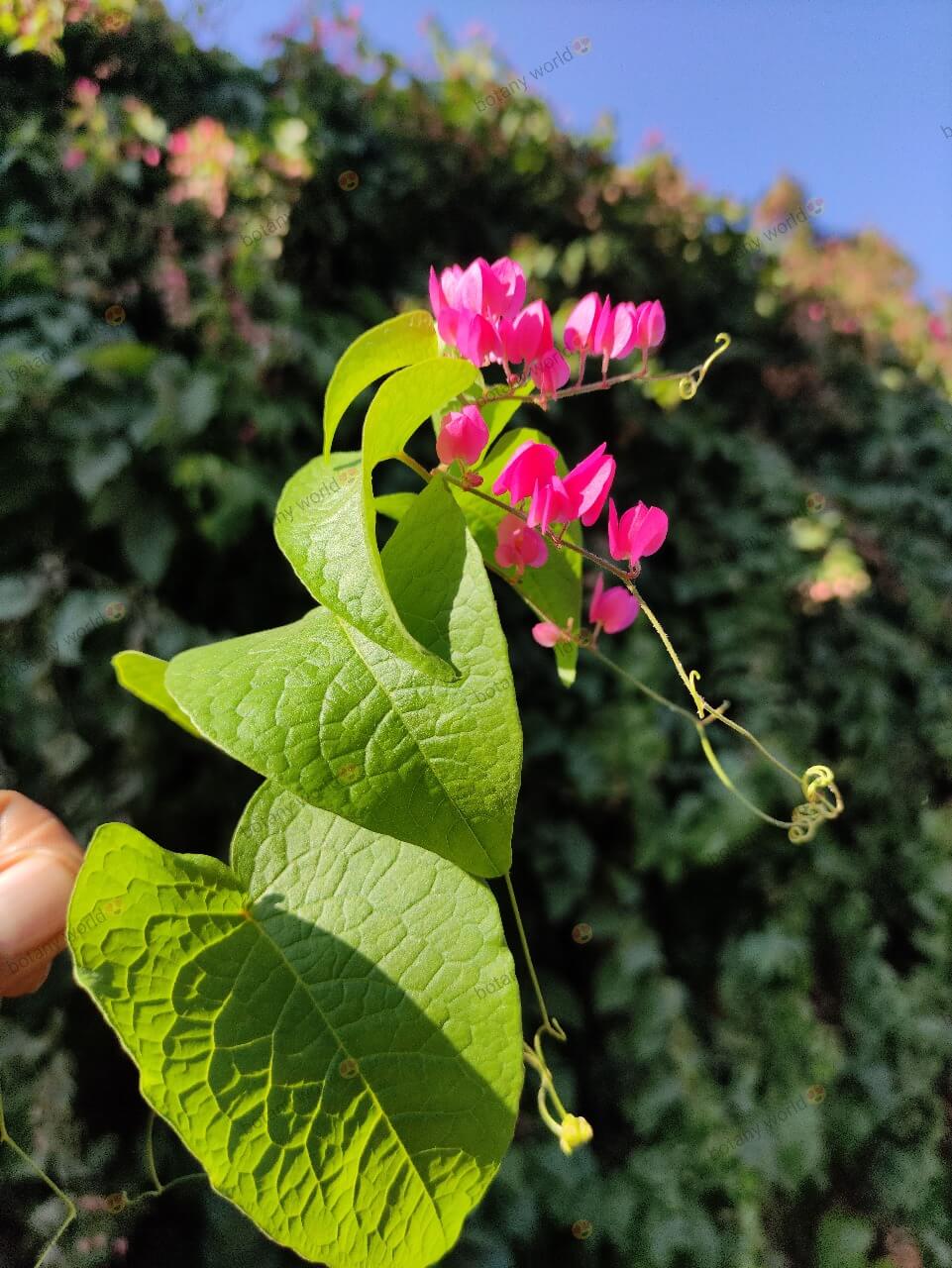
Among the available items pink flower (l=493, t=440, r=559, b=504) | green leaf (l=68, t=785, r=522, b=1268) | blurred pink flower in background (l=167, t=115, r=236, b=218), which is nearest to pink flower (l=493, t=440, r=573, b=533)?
pink flower (l=493, t=440, r=559, b=504)

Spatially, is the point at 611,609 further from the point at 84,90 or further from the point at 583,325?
the point at 84,90

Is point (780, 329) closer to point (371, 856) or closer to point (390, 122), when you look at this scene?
point (390, 122)

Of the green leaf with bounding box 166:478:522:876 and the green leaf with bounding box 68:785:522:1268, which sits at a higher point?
the green leaf with bounding box 166:478:522:876

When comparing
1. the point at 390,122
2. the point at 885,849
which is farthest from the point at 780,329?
the point at 885,849

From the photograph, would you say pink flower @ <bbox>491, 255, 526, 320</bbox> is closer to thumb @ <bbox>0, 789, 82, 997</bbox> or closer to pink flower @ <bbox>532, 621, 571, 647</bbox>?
pink flower @ <bbox>532, 621, 571, 647</bbox>

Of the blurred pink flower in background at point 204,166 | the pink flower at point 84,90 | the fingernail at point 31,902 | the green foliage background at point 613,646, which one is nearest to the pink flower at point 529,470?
the fingernail at point 31,902
